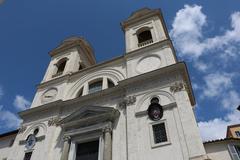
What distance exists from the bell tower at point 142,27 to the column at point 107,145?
845 cm

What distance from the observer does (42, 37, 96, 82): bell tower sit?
2309 cm

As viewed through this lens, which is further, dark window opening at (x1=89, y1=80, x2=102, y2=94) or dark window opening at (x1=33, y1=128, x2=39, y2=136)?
dark window opening at (x1=89, y1=80, x2=102, y2=94)

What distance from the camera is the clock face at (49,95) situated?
64.9 ft

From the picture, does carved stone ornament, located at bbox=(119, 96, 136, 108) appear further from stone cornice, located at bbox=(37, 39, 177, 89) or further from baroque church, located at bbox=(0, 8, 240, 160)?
stone cornice, located at bbox=(37, 39, 177, 89)

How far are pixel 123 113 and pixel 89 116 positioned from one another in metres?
2.41

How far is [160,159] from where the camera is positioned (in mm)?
11477

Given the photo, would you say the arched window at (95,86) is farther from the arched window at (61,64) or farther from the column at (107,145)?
the arched window at (61,64)

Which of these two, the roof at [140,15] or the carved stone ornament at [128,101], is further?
the roof at [140,15]

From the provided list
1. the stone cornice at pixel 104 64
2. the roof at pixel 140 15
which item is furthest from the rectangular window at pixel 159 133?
the roof at pixel 140 15

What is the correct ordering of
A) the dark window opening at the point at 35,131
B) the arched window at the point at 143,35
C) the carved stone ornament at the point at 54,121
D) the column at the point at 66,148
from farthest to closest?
1. the arched window at the point at 143,35
2. the dark window opening at the point at 35,131
3. the carved stone ornament at the point at 54,121
4. the column at the point at 66,148

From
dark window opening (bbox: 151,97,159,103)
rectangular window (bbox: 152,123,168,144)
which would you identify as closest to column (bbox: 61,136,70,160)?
rectangular window (bbox: 152,123,168,144)

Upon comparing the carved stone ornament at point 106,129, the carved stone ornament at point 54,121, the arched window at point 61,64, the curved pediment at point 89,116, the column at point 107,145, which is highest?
the arched window at point 61,64

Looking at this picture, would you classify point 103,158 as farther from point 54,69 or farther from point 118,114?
point 54,69

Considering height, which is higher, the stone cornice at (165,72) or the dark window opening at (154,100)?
the stone cornice at (165,72)
